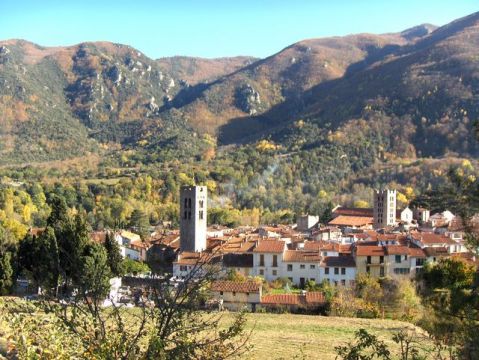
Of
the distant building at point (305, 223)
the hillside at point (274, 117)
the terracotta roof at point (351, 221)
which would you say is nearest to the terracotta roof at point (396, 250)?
the terracotta roof at point (351, 221)

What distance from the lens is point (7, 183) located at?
269 ft

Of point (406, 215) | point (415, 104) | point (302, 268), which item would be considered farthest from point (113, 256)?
point (415, 104)

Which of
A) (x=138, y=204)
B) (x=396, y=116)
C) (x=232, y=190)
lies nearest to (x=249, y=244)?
(x=138, y=204)

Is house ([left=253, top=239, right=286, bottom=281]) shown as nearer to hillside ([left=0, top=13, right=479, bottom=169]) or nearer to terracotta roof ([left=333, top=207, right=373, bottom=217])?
terracotta roof ([left=333, top=207, right=373, bottom=217])

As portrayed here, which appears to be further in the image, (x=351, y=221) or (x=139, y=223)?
(x=351, y=221)

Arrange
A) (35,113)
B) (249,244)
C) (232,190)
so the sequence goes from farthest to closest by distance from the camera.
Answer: (35,113) → (232,190) → (249,244)

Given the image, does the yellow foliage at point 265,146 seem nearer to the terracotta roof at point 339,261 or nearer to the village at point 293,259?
the village at point 293,259

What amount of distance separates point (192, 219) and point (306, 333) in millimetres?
21418

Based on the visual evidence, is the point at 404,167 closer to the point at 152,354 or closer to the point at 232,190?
the point at 232,190

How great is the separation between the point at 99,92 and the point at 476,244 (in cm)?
19776

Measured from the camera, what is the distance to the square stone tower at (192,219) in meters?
42.4

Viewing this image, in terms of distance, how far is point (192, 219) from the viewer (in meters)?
42.8

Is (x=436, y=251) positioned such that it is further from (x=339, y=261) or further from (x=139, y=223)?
(x=139, y=223)

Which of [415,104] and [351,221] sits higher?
[415,104]
